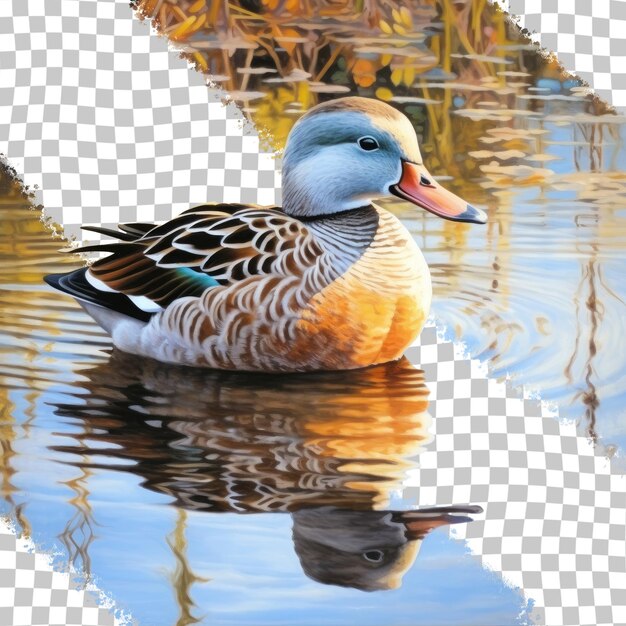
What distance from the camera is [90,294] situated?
14.3 ft

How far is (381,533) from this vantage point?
122 inches

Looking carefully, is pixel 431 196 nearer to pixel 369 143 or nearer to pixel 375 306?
pixel 369 143

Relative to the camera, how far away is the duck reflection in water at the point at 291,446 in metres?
3.07

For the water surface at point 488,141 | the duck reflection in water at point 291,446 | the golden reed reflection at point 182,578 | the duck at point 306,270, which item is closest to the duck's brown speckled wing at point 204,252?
the duck at point 306,270

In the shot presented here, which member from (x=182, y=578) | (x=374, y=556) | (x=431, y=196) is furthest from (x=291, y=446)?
(x=431, y=196)

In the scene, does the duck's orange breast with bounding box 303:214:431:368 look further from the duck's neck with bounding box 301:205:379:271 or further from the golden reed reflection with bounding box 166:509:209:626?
the golden reed reflection with bounding box 166:509:209:626

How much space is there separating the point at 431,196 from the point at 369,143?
0.86ft

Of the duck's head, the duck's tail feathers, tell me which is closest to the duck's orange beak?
the duck's head

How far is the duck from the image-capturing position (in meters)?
4.03

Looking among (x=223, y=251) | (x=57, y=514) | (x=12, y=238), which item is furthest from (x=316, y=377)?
(x=12, y=238)

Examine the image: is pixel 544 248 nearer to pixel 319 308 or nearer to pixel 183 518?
pixel 319 308

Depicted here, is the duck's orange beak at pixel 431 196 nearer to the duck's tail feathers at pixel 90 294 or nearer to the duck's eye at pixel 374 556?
the duck's tail feathers at pixel 90 294

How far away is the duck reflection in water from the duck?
95 mm

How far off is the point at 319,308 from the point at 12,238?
5.42 ft
